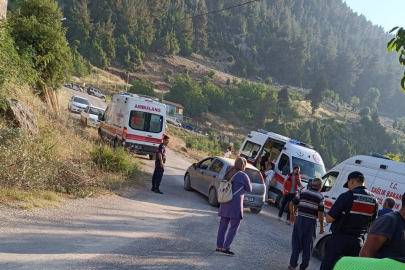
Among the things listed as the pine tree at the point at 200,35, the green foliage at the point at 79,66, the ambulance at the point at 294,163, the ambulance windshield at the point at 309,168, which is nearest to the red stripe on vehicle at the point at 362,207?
the ambulance at the point at 294,163

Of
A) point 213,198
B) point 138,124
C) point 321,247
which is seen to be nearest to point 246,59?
point 138,124

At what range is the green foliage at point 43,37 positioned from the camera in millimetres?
16562

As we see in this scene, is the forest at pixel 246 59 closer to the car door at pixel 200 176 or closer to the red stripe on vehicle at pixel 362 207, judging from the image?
the car door at pixel 200 176

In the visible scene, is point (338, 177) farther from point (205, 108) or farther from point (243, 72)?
point (243, 72)

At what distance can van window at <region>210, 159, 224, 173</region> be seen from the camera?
12.3 meters

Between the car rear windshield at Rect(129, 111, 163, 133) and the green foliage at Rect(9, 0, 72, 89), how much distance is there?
3911mm

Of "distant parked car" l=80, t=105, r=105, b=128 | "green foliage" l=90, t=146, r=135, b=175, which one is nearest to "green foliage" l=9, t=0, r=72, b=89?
"green foliage" l=90, t=146, r=135, b=175

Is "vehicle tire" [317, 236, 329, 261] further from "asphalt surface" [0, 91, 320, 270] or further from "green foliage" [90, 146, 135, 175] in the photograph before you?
"green foliage" [90, 146, 135, 175]

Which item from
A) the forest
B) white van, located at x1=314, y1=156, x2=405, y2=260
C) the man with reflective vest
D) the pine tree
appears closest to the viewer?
white van, located at x1=314, y1=156, x2=405, y2=260

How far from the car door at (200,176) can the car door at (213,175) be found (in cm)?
13

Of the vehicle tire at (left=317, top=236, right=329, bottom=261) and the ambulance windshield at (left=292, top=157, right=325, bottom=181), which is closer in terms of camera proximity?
the vehicle tire at (left=317, top=236, right=329, bottom=261)

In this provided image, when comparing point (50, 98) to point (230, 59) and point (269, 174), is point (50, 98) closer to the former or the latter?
point (269, 174)

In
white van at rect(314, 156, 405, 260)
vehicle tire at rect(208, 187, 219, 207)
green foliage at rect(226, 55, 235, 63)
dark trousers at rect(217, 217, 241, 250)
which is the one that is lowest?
vehicle tire at rect(208, 187, 219, 207)

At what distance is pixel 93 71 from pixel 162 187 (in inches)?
3219
